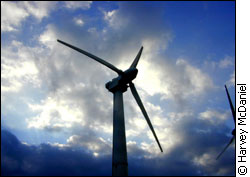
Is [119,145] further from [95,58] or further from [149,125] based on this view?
[95,58]

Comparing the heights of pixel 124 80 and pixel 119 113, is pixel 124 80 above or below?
above

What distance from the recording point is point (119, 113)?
28.5 metres

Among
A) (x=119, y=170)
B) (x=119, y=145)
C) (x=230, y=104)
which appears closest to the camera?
(x=119, y=170)

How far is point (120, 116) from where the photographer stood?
92.6 feet

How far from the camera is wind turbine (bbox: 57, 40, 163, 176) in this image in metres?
24.6

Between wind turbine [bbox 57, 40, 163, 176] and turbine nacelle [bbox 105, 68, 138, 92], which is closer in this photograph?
wind turbine [bbox 57, 40, 163, 176]

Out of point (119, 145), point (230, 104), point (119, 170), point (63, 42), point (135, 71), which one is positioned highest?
point (63, 42)

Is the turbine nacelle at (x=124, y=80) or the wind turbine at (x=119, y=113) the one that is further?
the turbine nacelle at (x=124, y=80)

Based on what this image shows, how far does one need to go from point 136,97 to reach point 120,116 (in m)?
6.93

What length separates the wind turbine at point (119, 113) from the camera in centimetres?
2461

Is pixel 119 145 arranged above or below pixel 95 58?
below

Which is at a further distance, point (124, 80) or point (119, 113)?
point (124, 80)
